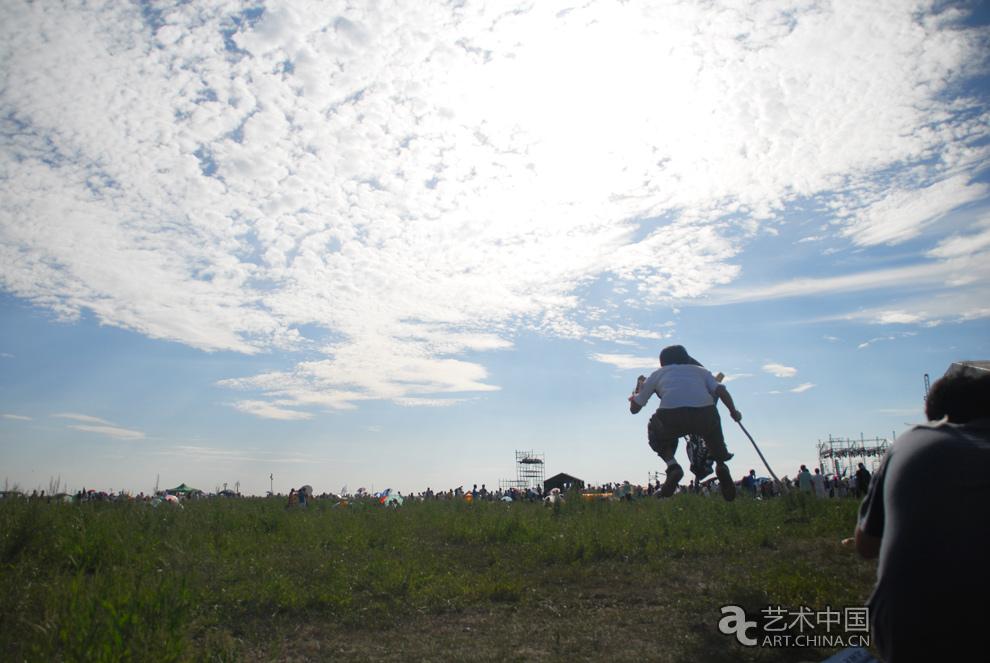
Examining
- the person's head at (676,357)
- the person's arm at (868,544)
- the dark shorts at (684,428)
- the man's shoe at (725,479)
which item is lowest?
the person's arm at (868,544)

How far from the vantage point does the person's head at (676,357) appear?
6.91 meters

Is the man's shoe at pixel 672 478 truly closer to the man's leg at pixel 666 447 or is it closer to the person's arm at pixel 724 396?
the man's leg at pixel 666 447

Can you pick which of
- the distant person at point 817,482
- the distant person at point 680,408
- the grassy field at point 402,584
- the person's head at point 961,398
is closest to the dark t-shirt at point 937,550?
the person's head at point 961,398

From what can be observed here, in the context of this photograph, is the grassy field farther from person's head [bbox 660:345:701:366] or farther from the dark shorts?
person's head [bbox 660:345:701:366]

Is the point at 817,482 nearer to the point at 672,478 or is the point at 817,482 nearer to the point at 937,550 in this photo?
the point at 672,478

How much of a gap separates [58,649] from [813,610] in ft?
17.5

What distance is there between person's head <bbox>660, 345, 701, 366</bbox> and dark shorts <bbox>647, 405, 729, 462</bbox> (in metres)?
0.61

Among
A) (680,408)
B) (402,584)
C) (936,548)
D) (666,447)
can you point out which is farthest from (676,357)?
(936,548)

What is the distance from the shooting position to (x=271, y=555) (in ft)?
24.1

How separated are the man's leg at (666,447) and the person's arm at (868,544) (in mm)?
4357

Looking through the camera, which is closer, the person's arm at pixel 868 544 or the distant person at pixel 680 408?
the person's arm at pixel 868 544

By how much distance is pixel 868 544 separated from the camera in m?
2.21

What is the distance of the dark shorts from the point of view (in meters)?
6.55

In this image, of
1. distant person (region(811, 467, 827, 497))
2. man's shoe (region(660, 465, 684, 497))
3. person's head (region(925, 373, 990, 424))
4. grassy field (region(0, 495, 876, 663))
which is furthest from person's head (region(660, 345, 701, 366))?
distant person (region(811, 467, 827, 497))
